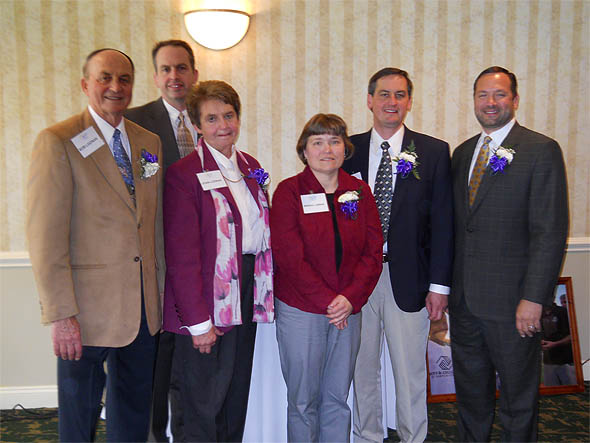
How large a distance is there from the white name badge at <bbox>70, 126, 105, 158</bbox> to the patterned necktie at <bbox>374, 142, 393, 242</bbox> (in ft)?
4.38

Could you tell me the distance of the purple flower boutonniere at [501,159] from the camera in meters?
2.36

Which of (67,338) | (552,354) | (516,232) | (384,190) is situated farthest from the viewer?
(552,354)

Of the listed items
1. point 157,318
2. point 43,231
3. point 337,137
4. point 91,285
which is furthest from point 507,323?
point 43,231

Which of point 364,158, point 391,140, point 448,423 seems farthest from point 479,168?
point 448,423

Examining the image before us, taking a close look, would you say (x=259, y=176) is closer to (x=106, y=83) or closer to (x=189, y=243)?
(x=189, y=243)

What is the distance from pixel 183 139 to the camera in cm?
273

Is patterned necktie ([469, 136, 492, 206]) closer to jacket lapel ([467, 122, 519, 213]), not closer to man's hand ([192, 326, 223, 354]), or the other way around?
jacket lapel ([467, 122, 519, 213])

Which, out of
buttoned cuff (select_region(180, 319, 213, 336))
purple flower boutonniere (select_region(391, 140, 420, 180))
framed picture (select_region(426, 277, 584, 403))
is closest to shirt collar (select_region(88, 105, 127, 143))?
buttoned cuff (select_region(180, 319, 213, 336))

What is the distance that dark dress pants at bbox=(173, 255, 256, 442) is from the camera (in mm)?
2166

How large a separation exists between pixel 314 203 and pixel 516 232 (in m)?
0.96

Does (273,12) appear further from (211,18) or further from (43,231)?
(43,231)

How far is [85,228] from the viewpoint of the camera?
198 centimetres

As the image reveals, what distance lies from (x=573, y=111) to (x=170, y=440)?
3.64m

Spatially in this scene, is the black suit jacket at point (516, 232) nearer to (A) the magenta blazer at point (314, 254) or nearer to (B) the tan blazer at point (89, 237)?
(A) the magenta blazer at point (314, 254)
